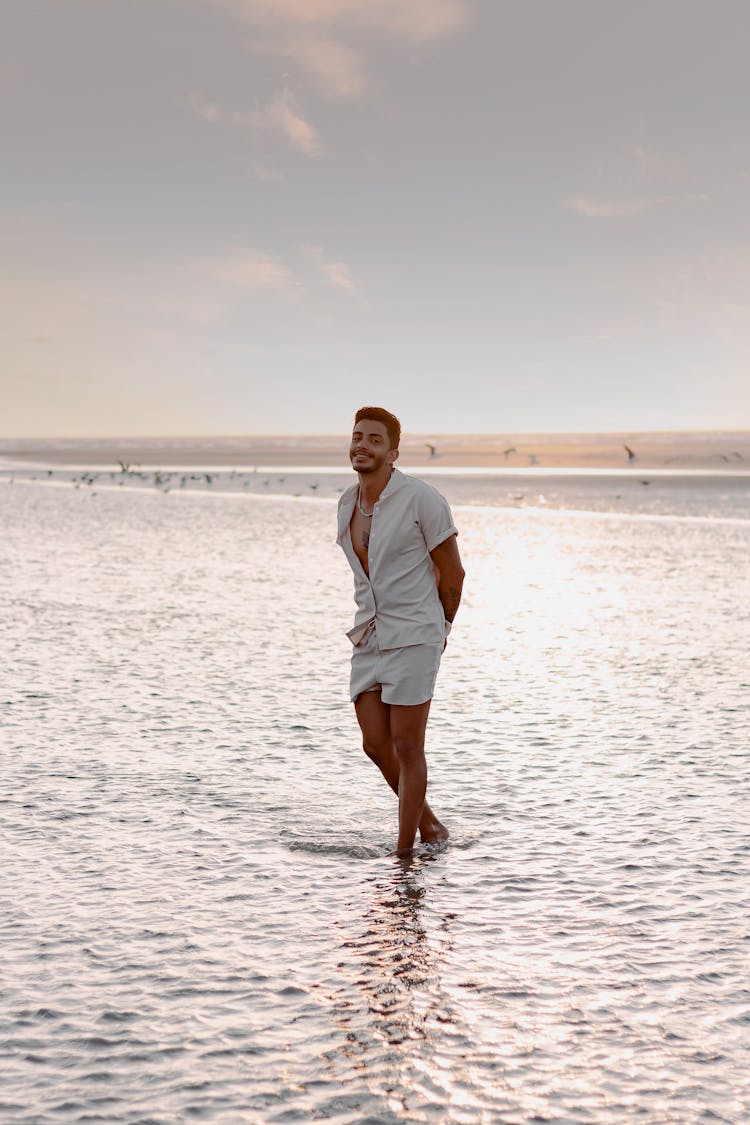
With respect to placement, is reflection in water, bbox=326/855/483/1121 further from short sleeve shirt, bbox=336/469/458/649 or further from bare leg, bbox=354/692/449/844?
short sleeve shirt, bbox=336/469/458/649

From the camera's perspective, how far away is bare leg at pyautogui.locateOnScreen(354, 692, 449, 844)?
5719 mm

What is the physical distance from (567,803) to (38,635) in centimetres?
658

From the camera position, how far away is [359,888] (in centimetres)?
512

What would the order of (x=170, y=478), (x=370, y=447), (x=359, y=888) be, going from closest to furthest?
(x=359, y=888) < (x=370, y=447) < (x=170, y=478)

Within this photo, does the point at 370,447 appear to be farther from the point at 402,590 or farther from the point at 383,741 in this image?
the point at 383,741

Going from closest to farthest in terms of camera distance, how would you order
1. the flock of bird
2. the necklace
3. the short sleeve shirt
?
the short sleeve shirt, the necklace, the flock of bird

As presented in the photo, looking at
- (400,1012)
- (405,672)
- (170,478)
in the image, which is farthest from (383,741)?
(170,478)

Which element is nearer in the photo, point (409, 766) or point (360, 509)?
point (409, 766)

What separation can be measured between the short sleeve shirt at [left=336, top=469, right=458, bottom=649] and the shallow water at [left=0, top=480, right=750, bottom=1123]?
1.02 meters

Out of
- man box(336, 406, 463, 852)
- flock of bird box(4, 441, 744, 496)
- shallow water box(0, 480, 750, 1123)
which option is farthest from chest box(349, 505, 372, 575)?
flock of bird box(4, 441, 744, 496)

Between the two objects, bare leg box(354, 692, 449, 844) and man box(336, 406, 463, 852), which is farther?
bare leg box(354, 692, 449, 844)

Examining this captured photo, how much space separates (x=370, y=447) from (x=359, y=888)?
1.87 m

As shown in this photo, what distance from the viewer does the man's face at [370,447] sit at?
18.0ft

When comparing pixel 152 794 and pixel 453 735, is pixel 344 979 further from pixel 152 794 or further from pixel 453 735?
pixel 453 735
